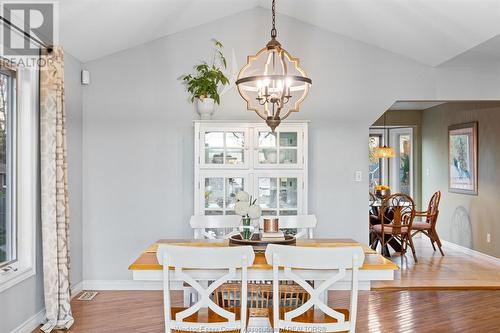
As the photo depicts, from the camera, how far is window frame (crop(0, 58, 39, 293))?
11.7 feet

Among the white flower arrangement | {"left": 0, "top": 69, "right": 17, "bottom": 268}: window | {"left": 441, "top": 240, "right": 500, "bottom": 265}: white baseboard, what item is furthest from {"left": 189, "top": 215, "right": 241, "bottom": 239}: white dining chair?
{"left": 441, "top": 240, "right": 500, "bottom": 265}: white baseboard

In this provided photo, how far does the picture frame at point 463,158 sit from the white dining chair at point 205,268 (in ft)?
17.6

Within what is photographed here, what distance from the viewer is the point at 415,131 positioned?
8766 mm

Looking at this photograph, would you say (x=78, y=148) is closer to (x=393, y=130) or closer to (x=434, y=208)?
(x=434, y=208)

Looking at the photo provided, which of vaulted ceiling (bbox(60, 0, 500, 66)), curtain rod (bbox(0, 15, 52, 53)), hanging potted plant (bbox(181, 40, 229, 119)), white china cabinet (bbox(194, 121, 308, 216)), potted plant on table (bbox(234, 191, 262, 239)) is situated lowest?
potted plant on table (bbox(234, 191, 262, 239))

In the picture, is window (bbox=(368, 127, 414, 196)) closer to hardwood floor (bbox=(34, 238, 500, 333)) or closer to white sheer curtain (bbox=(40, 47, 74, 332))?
hardwood floor (bbox=(34, 238, 500, 333))

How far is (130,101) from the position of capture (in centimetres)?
491

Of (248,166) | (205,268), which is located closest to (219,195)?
(248,166)

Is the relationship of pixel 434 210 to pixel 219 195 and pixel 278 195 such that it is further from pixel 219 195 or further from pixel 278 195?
pixel 219 195

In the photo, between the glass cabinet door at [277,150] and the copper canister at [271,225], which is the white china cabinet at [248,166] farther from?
the copper canister at [271,225]

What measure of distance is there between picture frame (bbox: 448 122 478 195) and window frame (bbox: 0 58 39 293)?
5.70 meters

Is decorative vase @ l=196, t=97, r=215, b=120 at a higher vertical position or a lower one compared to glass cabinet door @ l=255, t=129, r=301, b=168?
higher

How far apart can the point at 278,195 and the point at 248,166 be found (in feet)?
1.33

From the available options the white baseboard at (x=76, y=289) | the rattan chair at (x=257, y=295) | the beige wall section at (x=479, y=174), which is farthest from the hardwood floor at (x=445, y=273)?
the white baseboard at (x=76, y=289)
